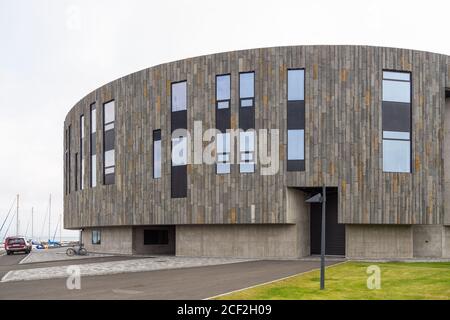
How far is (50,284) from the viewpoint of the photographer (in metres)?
17.4

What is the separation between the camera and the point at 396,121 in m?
→ 28.8

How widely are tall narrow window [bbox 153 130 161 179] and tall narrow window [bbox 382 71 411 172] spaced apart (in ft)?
44.8

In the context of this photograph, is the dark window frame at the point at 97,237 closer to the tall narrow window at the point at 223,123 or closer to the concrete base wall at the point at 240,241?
the concrete base wall at the point at 240,241

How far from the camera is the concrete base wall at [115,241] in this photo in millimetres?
35781

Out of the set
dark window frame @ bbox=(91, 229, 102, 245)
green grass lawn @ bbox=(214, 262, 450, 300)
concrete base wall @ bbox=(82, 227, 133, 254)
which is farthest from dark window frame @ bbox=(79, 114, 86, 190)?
green grass lawn @ bbox=(214, 262, 450, 300)

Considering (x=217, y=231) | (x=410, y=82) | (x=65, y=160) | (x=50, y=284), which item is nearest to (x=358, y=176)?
(x=410, y=82)

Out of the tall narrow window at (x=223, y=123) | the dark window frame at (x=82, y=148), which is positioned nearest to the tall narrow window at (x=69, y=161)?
the dark window frame at (x=82, y=148)

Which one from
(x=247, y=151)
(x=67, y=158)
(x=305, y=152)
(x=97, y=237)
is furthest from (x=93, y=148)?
(x=305, y=152)

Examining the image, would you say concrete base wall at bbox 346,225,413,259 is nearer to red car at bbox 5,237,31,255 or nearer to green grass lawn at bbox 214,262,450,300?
green grass lawn at bbox 214,262,450,300

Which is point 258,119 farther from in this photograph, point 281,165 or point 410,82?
point 410,82

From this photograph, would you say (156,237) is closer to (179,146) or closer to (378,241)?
(179,146)

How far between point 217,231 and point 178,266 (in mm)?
6801

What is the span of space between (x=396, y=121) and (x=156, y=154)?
48.2 feet

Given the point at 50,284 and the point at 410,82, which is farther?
the point at 410,82
